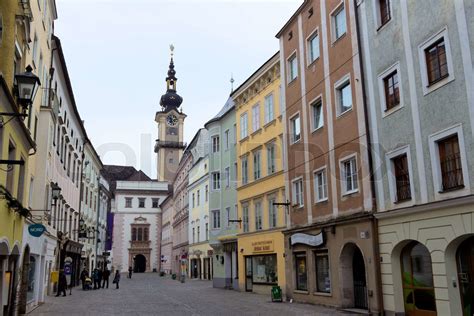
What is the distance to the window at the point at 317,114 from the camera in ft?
76.8

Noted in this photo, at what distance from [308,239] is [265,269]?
788 centimetres

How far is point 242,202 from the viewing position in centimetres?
3431

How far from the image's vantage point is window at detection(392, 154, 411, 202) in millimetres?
16859

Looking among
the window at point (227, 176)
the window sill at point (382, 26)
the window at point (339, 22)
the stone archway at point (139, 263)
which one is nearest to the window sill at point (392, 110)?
the window sill at point (382, 26)

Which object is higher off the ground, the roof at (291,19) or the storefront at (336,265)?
the roof at (291,19)

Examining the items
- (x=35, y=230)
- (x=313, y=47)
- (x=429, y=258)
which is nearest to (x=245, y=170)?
(x=313, y=47)

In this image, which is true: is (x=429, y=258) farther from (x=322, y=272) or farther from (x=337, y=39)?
(x=337, y=39)

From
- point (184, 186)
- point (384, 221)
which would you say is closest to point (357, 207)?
point (384, 221)

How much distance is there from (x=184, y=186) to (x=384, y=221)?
146ft

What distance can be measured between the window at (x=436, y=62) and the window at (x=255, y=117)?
17.2m

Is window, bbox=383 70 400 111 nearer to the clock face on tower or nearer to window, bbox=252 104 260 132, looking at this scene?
window, bbox=252 104 260 132

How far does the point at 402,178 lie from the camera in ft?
56.4

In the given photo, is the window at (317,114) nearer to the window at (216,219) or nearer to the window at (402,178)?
the window at (402,178)

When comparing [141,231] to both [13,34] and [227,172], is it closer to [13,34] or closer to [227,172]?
[227,172]
